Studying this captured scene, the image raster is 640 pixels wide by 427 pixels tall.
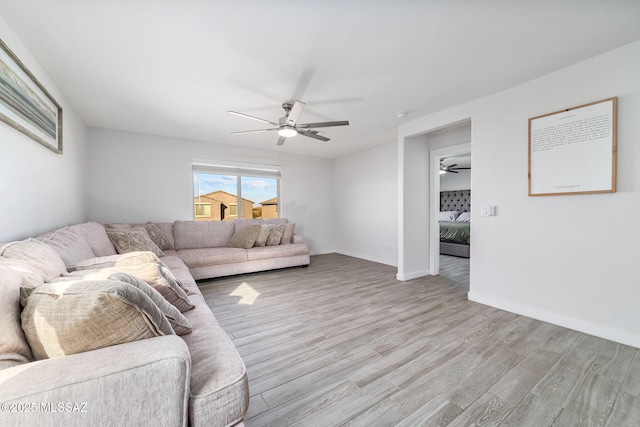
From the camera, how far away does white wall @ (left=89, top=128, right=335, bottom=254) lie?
12.3ft

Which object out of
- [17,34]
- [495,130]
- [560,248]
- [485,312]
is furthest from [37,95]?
[560,248]

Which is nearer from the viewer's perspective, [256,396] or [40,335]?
[40,335]

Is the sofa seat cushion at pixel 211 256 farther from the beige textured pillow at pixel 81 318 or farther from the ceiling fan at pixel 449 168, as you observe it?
the ceiling fan at pixel 449 168

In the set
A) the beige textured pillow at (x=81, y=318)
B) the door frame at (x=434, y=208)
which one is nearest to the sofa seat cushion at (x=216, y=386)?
the beige textured pillow at (x=81, y=318)

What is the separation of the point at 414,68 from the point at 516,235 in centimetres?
196

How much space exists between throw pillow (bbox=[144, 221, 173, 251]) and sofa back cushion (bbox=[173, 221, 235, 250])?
0.20 meters

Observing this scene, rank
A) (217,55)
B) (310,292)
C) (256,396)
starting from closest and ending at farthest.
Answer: (256,396), (217,55), (310,292)

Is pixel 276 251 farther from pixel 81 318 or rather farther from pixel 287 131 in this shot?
pixel 81 318

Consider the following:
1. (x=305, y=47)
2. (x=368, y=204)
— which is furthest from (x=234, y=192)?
(x=305, y=47)

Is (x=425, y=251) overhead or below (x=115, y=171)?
below

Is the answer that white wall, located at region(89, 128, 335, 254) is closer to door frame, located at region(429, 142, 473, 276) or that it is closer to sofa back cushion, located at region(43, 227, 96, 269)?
sofa back cushion, located at region(43, 227, 96, 269)

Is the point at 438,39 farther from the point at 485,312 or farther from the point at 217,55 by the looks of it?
the point at 485,312

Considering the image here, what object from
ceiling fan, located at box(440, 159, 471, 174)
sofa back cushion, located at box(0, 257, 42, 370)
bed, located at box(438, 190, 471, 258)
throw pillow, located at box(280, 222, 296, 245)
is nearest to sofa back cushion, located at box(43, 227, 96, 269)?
sofa back cushion, located at box(0, 257, 42, 370)

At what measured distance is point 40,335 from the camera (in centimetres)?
79
